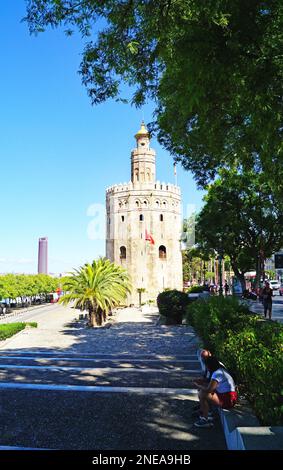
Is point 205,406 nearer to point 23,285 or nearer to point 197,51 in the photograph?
point 197,51

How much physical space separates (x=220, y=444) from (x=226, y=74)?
4.89 m

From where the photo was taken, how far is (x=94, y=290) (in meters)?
22.3

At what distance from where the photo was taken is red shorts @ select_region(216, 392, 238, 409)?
5.28 metres

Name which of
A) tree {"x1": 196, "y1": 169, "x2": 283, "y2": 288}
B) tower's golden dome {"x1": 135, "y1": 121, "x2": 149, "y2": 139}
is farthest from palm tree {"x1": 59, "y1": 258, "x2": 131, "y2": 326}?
tower's golden dome {"x1": 135, "y1": 121, "x2": 149, "y2": 139}

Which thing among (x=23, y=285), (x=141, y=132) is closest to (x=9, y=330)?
(x=23, y=285)

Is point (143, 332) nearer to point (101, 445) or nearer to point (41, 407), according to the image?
point (41, 407)

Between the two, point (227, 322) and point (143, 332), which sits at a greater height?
point (227, 322)

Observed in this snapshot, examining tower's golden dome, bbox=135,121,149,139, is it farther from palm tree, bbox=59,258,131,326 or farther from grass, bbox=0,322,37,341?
grass, bbox=0,322,37,341

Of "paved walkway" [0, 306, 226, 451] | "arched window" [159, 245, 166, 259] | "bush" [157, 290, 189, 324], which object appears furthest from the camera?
"arched window" [159, 245, 166, 259]

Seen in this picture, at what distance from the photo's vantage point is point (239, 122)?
9.32 meters

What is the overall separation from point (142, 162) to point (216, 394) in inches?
1976

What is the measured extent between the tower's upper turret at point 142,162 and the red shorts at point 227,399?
162 ft

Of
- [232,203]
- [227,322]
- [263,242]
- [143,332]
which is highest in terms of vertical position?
[232,203]

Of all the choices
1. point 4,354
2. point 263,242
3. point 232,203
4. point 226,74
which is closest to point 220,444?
point 226,74
